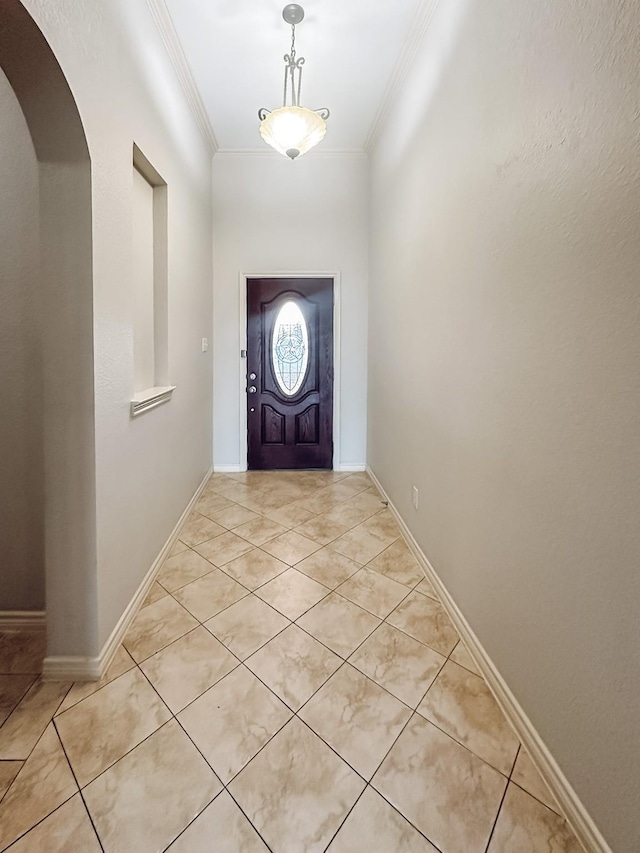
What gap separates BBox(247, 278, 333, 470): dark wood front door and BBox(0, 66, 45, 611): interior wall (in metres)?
2.46

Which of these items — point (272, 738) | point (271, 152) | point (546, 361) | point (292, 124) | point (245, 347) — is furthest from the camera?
point (245, 347)

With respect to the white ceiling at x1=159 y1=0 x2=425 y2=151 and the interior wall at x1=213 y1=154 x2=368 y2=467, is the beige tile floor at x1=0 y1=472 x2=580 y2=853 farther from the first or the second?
the white ceiling at x1=159 y1=0 x2=425 y2=151

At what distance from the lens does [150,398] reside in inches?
79.9

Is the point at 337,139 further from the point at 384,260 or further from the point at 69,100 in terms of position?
the point at 69,100

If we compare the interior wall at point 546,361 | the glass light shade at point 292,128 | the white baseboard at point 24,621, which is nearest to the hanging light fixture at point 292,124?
the glass light shade at point 292,128

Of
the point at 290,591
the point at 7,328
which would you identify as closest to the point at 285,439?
the point at 290,591

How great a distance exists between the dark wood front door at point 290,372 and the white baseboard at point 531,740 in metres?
2.43

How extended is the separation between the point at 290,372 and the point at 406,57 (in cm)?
251

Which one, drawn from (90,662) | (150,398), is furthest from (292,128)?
(90,662)

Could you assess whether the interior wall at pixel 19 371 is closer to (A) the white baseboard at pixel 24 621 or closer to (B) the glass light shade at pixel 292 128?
(A) the white baseboard at pixel 24 621

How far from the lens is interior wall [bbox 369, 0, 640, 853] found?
900 millimetres

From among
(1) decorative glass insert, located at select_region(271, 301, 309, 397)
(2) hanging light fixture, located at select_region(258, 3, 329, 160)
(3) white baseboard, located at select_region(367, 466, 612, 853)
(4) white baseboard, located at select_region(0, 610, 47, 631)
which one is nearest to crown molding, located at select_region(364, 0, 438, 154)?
(2) hanging light fixture, located at select_region(258, 3, 329, 160)

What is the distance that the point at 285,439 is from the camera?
4.22m

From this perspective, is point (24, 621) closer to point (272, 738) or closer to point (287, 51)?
point (272, 738)
